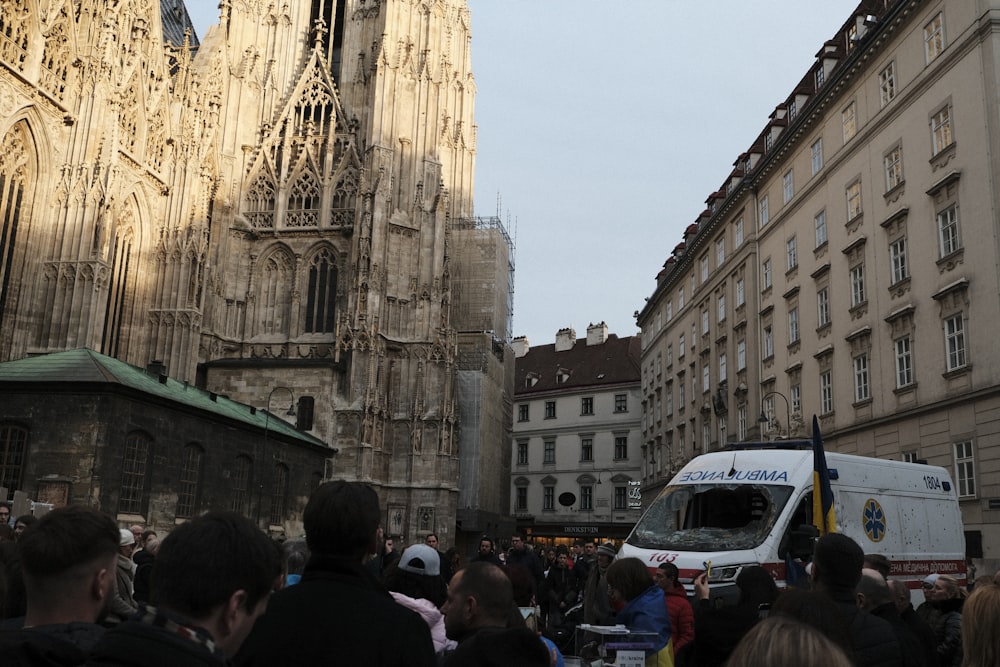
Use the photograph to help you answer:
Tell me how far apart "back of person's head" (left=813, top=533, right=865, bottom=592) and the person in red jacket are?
1909 millimetres

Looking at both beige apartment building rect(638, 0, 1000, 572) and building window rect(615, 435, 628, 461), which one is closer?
beige apartment building rect(638, 0, 1000, 572)

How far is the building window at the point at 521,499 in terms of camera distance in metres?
60.2

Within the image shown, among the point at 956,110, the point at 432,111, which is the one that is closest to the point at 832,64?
the point at 956,110

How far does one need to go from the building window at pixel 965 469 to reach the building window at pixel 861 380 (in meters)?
4.07

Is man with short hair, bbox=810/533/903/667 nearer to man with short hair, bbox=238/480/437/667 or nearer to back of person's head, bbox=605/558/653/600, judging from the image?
back of person's head, bbox=605/558/653/600

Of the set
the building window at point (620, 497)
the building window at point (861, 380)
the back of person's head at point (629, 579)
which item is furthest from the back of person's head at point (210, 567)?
the building window at point (620, 497)

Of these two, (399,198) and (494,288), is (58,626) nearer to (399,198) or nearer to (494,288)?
(399,198)

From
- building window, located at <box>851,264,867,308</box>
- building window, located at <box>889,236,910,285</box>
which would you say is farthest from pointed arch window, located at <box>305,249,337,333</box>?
building window, located at <box>889,236,910,285</box>

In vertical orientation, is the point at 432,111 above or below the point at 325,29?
below

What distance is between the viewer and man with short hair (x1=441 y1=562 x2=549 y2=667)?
3.22 m

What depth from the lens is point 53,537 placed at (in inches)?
106

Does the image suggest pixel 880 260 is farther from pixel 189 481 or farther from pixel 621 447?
pixel 621 447

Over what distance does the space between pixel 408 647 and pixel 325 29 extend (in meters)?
44.8

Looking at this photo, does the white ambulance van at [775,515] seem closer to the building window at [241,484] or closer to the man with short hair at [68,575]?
the man with short hair at [68,575]
